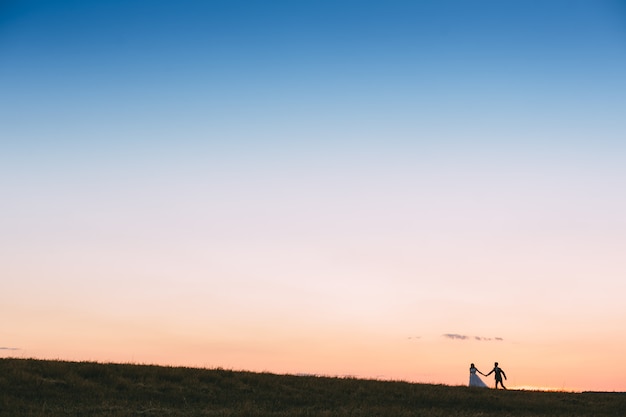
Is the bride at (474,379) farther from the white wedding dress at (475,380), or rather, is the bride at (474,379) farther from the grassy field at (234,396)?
the grassy field at (234,396)

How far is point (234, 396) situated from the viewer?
35750 mm

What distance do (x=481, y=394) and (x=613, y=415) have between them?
702 cm

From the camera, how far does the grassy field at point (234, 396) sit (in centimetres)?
3095

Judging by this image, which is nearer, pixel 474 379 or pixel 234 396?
pixel 234 396

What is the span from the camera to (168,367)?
133 feet

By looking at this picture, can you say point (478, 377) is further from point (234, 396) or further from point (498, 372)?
point (234, 396)

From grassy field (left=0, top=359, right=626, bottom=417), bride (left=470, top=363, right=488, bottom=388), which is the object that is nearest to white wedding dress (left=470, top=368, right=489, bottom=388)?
bride (left=470, top=363, right=488, bottom=388)

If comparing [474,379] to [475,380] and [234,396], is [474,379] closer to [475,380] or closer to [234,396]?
[475,380]

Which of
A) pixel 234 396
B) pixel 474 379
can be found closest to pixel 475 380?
pixel 474 379

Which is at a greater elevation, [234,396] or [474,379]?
[474,379]

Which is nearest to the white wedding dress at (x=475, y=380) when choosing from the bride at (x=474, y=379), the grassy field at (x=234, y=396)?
the bride at (x=474, y=379)

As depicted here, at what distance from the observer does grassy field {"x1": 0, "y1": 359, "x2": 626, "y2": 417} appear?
3095 centimetres

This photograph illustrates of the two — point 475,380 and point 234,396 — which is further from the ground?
point 475,380

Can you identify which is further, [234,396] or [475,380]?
[475,380]
